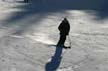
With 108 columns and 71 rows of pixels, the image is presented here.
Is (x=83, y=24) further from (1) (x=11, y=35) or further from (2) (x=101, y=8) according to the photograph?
(2) (x=101, y=8)

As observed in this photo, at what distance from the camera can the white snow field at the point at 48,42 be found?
13197mm

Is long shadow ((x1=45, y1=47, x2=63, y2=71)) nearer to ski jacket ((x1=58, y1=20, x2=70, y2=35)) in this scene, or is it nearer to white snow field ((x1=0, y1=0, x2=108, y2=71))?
white snow field ((x1=0, y1=0, x2=108, y2=71))

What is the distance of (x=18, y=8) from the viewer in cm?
2834

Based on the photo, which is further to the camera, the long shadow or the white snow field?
the white snow field

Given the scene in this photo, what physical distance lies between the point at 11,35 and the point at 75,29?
4.49 m

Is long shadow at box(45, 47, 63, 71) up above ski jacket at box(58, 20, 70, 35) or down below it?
below

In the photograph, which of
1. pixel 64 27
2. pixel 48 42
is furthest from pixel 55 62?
pixel 48 42

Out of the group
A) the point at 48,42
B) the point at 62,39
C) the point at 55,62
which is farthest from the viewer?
the point at 48,42

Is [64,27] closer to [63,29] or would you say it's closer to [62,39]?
[63,29]

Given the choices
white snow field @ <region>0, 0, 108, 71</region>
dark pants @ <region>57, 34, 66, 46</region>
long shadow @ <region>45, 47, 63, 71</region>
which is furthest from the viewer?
dark pants @ <region>57, 34, 66, 46</region>

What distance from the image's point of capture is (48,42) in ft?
55.6

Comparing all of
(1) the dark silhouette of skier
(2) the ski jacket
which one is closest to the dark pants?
(1) the dark silhouette of skier

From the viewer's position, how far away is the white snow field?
13197mm

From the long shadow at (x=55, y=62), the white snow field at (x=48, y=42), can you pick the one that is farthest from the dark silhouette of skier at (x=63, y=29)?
the long shadow at (x=55, y=62)
